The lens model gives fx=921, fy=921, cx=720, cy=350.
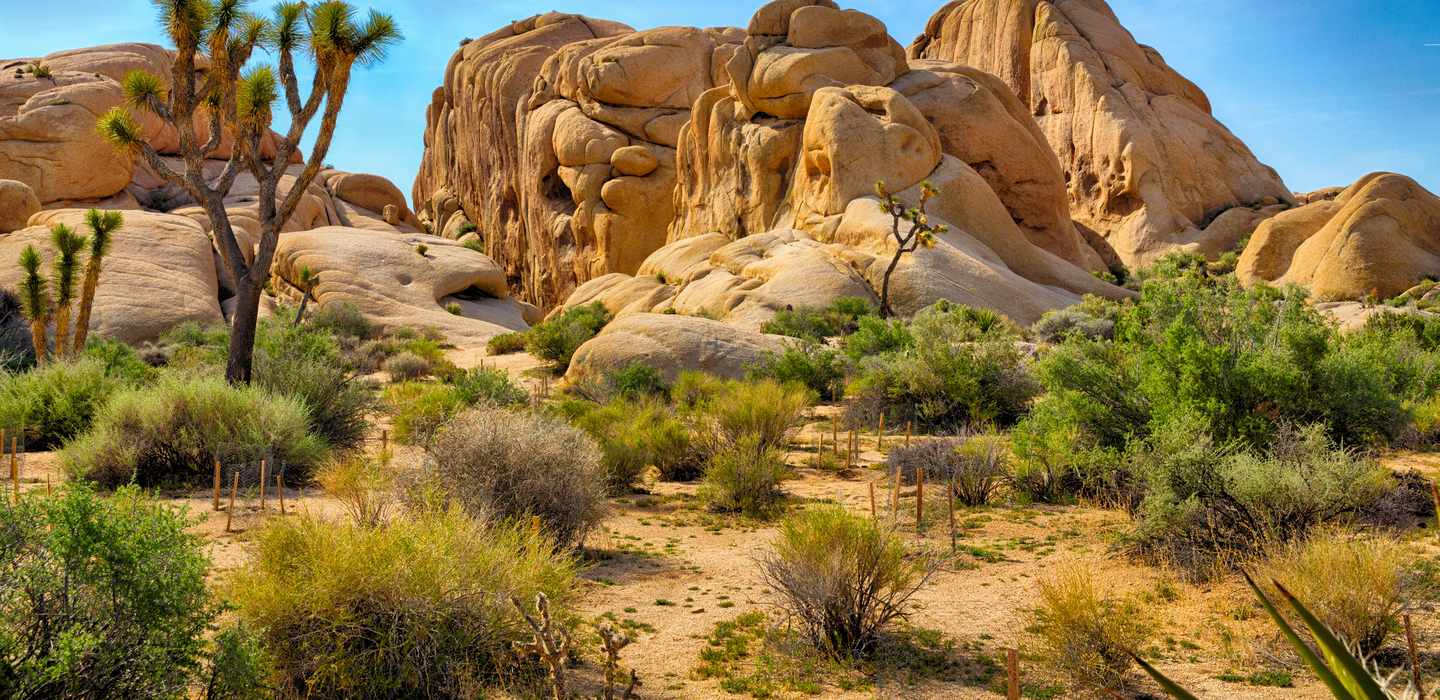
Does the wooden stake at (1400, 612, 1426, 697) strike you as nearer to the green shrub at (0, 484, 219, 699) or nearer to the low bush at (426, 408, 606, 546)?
the green shrub at (0, 484, 219, 699)

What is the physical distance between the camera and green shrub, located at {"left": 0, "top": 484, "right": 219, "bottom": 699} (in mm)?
3826

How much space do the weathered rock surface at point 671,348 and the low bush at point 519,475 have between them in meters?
10.6

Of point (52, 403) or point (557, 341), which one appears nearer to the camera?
point (52, 403)

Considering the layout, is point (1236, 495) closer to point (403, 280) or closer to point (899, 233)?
point (899, 233)

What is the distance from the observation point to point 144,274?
29.2 metres

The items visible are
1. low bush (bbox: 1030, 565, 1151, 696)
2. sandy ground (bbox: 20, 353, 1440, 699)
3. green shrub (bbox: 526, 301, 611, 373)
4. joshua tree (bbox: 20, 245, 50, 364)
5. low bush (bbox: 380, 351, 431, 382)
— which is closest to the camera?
low bush (bbox: 1030, 565, 1151, 696)

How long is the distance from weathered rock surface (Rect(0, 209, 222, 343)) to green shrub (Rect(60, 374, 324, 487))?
18738 millimetres

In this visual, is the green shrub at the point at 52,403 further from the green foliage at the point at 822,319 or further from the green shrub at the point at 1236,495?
the green foliage at the point at 822,319

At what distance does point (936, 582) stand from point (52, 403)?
12.4 meters

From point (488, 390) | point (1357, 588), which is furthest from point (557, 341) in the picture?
point (1357, 588)

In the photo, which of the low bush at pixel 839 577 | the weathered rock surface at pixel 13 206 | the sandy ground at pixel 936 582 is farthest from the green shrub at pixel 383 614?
the weathered rock surface at pixel 13 206

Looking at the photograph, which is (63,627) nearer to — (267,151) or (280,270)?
(280,270)

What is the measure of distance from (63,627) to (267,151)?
182ft

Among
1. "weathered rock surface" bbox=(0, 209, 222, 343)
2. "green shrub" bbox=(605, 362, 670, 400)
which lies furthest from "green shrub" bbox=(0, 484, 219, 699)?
"weathered rock surface" bbox=(0, 209, 222, 343)
